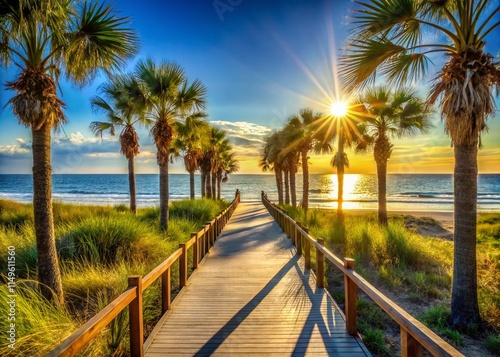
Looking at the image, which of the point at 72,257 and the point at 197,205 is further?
the point at 197,205

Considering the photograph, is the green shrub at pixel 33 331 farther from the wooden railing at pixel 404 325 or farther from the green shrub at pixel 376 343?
the green shrub at pixel 376 343

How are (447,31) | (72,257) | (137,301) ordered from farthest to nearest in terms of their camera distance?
(72,257) < (447,31) < (137,301)

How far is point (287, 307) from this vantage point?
16.3 ft

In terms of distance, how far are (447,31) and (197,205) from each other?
548 inches

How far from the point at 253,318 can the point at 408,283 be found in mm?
4732

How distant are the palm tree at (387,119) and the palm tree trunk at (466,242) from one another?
9.08 metres

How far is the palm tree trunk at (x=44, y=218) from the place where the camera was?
4.81m

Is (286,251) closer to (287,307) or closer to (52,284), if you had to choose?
(287,307)

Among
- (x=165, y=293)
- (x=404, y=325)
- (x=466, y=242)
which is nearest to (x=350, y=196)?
(x=466, y=242)

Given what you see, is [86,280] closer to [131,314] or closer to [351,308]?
[131,314]

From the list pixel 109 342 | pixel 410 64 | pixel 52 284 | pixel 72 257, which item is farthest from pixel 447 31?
pixel 72 257

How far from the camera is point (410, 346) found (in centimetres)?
260

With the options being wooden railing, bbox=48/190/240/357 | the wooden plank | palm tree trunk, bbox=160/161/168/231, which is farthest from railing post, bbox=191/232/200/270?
palm tree trunk, bbox=160/161/168/231

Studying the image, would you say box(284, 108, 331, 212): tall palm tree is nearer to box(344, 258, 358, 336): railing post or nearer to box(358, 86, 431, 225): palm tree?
box(358, 86, 431, 225): palm tree
